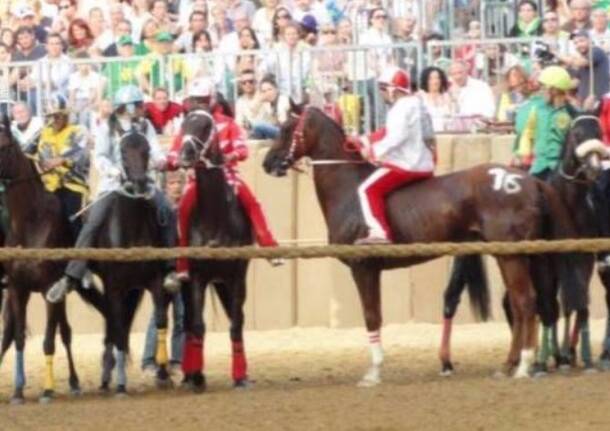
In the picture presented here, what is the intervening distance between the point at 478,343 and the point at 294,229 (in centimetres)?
259

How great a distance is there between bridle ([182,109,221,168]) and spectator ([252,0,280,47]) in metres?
6.16

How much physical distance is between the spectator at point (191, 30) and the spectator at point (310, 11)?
927 millimetres

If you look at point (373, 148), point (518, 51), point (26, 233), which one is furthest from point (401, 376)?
point (518, 51)

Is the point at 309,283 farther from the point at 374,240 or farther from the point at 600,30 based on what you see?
the point at 374,240

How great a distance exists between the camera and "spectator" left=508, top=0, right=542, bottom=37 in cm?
2483

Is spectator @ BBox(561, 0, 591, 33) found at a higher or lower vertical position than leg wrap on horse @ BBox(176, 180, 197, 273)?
higher

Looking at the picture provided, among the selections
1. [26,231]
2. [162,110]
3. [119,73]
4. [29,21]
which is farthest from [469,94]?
[29,21]

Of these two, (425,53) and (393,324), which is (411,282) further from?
(425,53)

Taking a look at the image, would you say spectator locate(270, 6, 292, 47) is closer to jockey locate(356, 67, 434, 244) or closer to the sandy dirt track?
the sandy dirt track

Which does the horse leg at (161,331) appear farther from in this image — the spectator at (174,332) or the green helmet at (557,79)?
the green helmet at (557,79)

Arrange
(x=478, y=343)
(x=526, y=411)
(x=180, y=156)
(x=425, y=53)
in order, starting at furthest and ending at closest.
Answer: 1. (x=425, y=53)
2. (x=478, y=343)
3. (x=180, y=156)
4. (x=526, y=411)

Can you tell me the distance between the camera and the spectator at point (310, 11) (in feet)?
86.8

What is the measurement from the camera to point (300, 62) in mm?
24734

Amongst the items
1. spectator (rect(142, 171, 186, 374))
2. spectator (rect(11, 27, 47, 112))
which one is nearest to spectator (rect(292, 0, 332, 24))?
spectator (rect(11, 27, 47, 112))
